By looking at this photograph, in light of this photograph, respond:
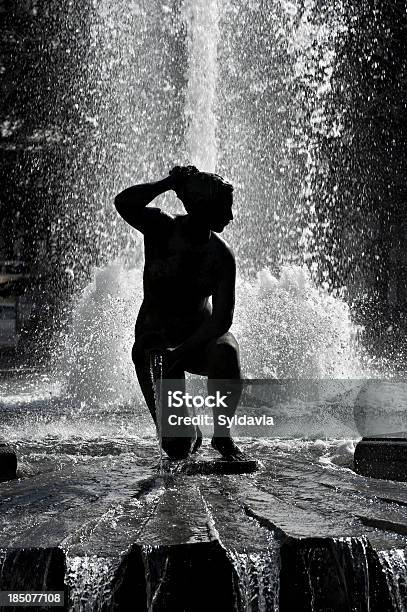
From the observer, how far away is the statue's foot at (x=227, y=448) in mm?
3998

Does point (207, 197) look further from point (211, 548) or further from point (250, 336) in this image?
point (250, 336)

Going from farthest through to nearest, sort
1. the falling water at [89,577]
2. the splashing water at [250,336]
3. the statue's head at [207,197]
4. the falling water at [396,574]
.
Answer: the splashing water at [250,336], the statue's head at [207,197], the falling water at [396,574], the falling water at [89,577]

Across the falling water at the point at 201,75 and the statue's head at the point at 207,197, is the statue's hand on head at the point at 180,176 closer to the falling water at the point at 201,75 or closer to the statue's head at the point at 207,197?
the statue's head at the point at 207,197

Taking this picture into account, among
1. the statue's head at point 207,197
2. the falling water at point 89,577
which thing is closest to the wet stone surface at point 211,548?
the falling water at point 89,577

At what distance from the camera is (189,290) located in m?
4.18

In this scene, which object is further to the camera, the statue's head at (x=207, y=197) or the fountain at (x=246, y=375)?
the statue's head at (x=207, y=197)

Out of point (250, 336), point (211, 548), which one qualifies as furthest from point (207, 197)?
point (250, 336)

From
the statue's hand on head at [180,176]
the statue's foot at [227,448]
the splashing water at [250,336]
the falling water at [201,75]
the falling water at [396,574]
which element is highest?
the falling water at [201,75]

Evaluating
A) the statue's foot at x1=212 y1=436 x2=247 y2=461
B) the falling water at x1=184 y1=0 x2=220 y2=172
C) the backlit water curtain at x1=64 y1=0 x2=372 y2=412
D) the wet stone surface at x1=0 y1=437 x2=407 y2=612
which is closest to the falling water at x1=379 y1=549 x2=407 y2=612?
the wet stone surface at x1=0 y1=437 x2=407 y2=612

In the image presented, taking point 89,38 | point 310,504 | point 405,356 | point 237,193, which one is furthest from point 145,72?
point 310,504

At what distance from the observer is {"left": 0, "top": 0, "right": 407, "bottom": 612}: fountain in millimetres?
2588

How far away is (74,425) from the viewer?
6480mm

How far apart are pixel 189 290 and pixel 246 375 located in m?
4.77

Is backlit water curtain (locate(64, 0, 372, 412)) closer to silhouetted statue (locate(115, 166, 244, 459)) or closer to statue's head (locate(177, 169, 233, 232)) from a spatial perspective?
silhouetted statue (locate(115, 166, 244, 459))
